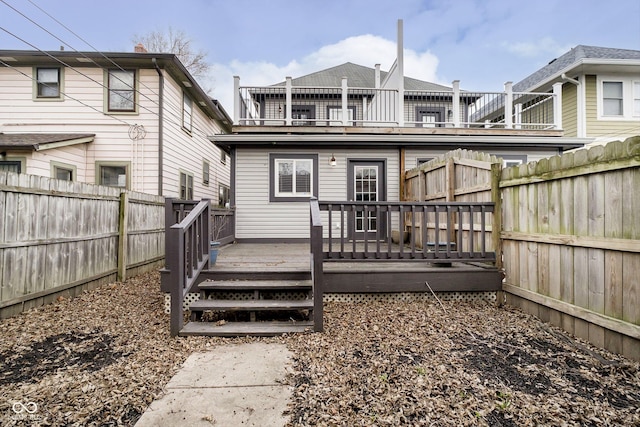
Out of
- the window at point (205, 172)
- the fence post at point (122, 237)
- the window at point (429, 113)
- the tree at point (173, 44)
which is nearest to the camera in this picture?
the fence post at point (122, 237)

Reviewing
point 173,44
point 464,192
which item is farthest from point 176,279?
point 173,44

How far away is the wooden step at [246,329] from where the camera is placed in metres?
3.28

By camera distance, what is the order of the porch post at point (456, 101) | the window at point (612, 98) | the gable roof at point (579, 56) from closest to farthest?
1. the porch post at point (456, 101)
2. the window at point (612, 98)
3. the gable roof at point (579, 56)

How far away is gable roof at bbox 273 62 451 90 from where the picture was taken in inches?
548

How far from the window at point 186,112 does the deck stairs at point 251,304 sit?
794 centimetres

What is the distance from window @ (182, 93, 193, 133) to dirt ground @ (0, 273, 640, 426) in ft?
25.3

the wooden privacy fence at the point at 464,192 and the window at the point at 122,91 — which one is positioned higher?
the window at the point at 122,91

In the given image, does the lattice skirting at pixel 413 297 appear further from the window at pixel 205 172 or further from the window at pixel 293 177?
the window at pixel 205 172

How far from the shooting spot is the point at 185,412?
2.05m

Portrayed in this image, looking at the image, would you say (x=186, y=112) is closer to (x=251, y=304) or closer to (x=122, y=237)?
(x=122, y=237)

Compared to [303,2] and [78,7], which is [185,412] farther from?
[78,7]

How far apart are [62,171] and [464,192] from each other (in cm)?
942

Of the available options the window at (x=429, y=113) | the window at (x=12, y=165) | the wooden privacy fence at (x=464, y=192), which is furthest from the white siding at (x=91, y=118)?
the window at (x=429, y=113)

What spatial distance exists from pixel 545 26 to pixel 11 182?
60.2 feet
